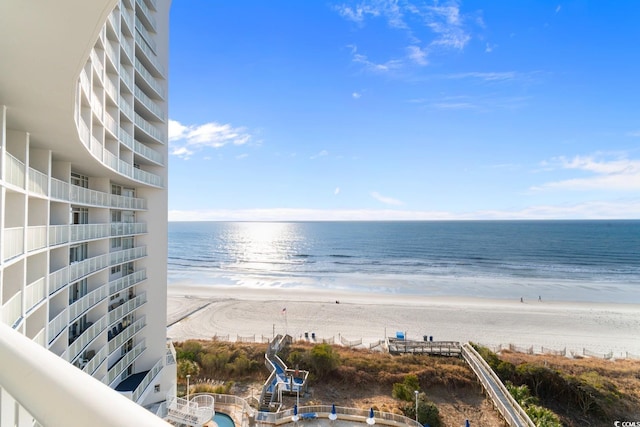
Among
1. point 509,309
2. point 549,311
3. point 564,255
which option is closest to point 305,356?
point 509,309

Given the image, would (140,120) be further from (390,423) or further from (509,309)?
(509,309)

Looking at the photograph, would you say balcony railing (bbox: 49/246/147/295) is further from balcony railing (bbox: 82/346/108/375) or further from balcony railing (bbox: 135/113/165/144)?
balcony railing (bbox: 135/113/165/144)

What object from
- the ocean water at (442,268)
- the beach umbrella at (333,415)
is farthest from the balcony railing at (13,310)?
the ocean water at (442,268)

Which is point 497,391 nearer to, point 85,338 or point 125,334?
point 125,334

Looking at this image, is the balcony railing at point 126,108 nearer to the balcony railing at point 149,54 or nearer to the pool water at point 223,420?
the balcony railing at point 149,54

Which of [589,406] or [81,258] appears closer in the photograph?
[81,258]

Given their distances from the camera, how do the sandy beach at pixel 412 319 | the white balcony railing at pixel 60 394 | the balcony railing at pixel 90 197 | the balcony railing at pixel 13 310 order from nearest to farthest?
1. the white balcony railing at pixel 60 394
2. the balcony railing at pixel 13 310
3. the balcony railing at pixel 90 197
4. the sandy beach at pixel 412 319

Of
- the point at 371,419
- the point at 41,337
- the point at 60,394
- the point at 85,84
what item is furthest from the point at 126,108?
the point at 371,419
